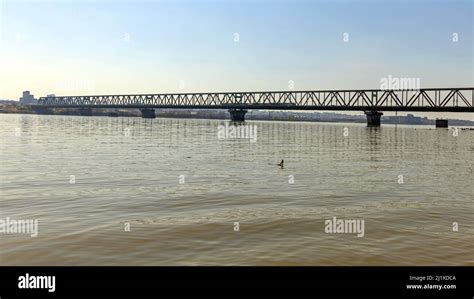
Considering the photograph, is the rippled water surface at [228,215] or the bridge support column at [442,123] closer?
the rippled water surface at [228,215]

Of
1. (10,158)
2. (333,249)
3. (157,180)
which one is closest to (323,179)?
(157,180)

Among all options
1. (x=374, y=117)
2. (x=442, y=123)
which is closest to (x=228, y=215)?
(x=374, y=117)

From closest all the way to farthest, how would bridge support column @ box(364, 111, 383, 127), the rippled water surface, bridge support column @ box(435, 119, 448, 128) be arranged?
the rippled water surface → bridge support column @ box(435, 119, 448, 128) → bridge support column @ box(364, 111, 383, 127)

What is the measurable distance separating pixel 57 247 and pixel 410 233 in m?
8.48

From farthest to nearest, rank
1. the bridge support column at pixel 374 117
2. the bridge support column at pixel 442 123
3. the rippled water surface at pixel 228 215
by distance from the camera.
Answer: the bridge support column at pixel 374 117 → the bridge support column at pixel 442 123 → the rippled water surface at pixel 228 215

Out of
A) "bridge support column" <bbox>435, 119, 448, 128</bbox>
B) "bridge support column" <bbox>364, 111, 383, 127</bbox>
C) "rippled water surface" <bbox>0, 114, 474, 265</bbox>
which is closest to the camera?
"rippled water surface" <bbox>0, 114, 474, 265</bbox>

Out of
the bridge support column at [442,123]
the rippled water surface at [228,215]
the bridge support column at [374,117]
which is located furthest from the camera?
the bridge support column at [374,117]

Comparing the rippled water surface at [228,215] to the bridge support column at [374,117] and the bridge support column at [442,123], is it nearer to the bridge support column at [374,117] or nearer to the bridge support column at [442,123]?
the bridge support column at [374,117]

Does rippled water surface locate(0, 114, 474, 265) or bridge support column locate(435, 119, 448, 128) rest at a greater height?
bridge support column locate(435, 119, 448, 128)

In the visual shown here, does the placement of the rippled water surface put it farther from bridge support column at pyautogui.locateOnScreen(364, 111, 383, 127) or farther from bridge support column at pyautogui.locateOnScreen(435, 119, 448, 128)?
bridge support column at pyautogui.locateOnScreen(435, 119, 448, 128)

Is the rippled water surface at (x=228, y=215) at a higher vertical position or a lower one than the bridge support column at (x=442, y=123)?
lower

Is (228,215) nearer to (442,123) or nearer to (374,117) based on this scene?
(374,117)

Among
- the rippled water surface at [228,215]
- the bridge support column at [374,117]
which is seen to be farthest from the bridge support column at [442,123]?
the rippled water surface at [228,215]

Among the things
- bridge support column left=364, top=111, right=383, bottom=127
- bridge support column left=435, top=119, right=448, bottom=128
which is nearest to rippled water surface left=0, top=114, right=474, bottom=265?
bridge support column left=364, top=111, right=383, bottom=127
